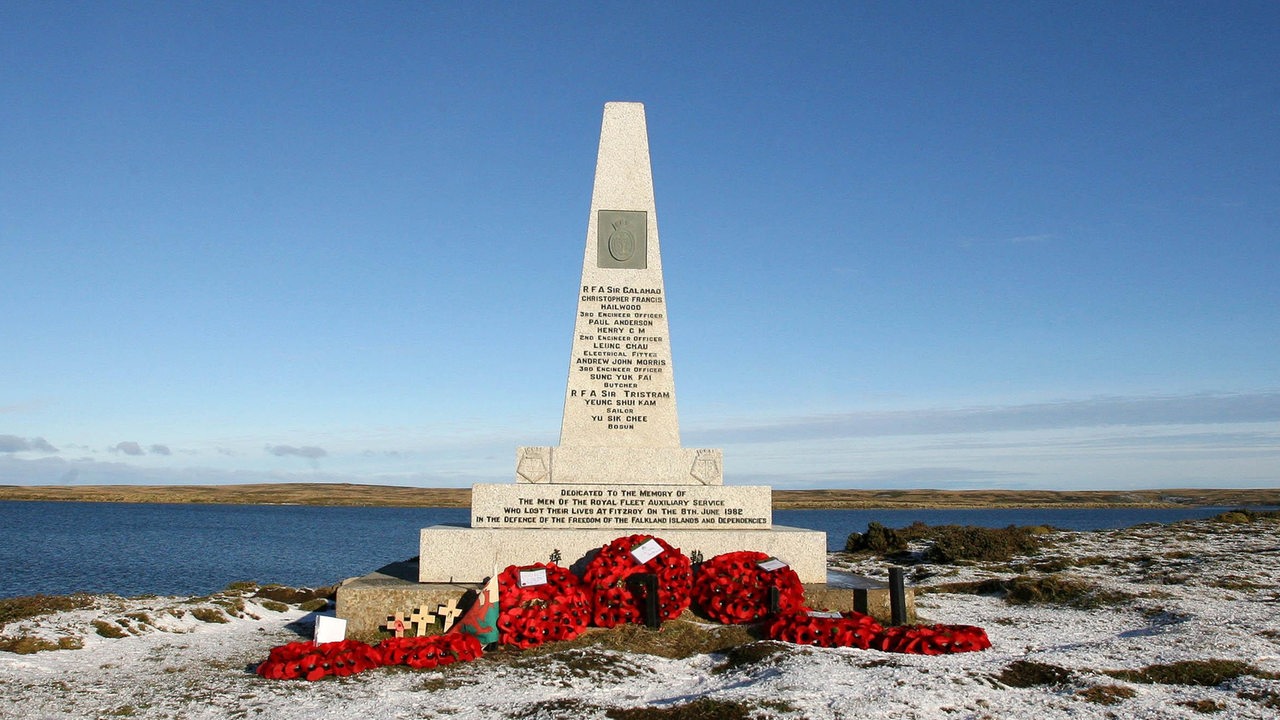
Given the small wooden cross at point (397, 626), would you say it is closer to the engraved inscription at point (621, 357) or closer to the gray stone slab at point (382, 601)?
the gray stone slab at point (382, 601)

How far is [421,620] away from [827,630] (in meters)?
4.37

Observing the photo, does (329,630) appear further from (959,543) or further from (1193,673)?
(959,543)

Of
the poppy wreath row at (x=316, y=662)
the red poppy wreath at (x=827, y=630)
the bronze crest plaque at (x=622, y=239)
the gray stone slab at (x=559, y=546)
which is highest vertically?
the bronze crest plaque at (x=622, y=239)

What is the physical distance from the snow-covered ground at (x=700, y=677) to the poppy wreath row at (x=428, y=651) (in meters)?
0.21

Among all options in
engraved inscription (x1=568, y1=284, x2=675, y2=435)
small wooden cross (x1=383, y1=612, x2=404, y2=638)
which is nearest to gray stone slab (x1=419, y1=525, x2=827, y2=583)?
small wooden cross (x1=383, y1=612, x2=404, y2=638)

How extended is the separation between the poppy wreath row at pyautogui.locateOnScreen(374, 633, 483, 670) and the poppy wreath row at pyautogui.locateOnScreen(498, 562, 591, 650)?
0.52m

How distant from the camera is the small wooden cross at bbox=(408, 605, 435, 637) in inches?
382

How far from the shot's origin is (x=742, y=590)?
1016cm

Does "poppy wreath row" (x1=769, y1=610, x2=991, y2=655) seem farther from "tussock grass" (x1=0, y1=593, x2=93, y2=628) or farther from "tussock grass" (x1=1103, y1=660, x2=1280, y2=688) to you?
"tussock grass" (x1=0, y1=593, x2=93, y2=628)

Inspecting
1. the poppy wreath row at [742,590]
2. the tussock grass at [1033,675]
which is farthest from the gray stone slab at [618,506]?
the tussock grass at [1033,675]

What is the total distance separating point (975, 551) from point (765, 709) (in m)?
14.6

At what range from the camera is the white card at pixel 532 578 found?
980 cm

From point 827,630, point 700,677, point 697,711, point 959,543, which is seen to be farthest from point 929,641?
point 959,543

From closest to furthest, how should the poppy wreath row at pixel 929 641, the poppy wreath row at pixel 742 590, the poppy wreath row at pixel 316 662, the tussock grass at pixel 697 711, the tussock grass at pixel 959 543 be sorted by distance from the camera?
the tussock grass at pixel 697 711
the poppy wreath row at pixel 316 662
the poppy wreath row at pixel 929 641
the poppy wreath row at pixel 742 590
the tussock grass at pixel 959 543
